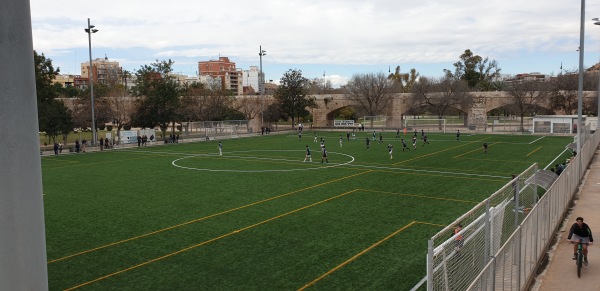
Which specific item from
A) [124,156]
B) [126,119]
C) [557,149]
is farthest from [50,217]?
[126,119]

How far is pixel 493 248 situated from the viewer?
9.55m

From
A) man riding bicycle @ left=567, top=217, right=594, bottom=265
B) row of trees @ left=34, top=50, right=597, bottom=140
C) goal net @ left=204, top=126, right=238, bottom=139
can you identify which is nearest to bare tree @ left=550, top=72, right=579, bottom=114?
row of trees @ left=34, top=50, right=597, bottom=140

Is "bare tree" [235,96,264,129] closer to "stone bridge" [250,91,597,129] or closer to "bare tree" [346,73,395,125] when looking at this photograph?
"stone bridge" [250,91,597,129]

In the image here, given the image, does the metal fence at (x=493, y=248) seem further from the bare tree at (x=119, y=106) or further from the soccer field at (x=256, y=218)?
the bare tree at (x=119, y=106)

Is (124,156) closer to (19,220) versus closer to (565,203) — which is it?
(565,203)

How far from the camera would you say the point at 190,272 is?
13.1 meters

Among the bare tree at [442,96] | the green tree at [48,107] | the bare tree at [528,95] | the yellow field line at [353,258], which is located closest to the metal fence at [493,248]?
the yellow field line at [353,258]

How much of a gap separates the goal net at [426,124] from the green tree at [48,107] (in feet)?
152

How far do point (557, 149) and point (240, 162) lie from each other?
2830 cm

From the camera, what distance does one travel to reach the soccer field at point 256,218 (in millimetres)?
12875

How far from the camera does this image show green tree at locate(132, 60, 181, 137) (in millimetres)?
61156

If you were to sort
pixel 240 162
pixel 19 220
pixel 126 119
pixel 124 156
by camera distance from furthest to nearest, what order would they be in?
pixel 126 119
pixel 124 156
pixel 240 162
pixel 19 220

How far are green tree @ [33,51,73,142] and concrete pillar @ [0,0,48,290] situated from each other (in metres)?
50.1

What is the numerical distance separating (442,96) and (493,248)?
272 feet
